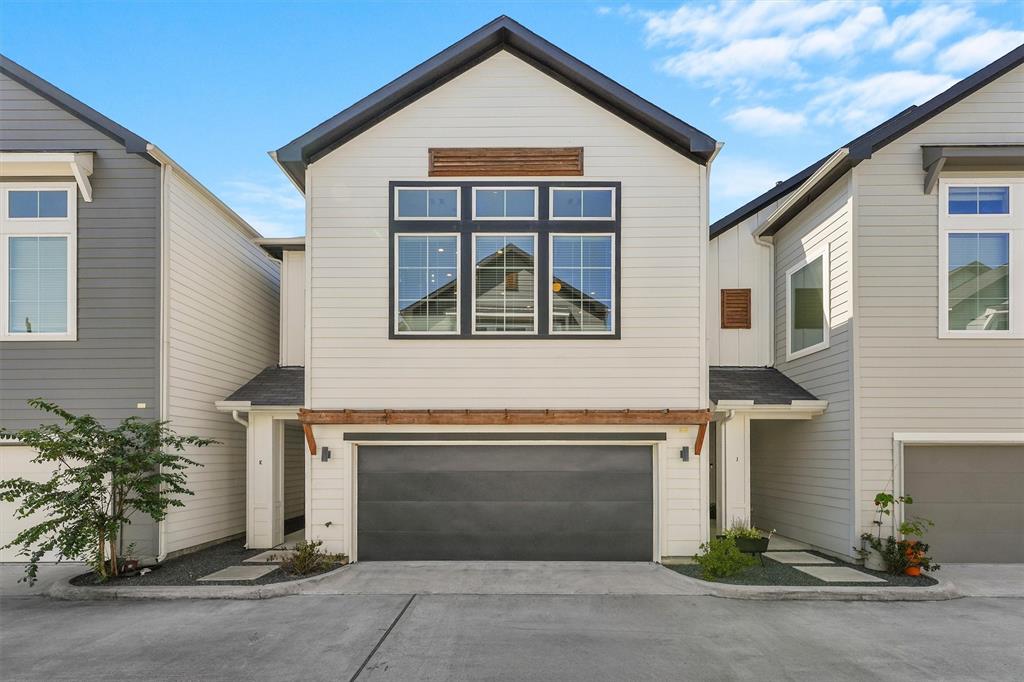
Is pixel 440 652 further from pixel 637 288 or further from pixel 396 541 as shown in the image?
pixel 637 288

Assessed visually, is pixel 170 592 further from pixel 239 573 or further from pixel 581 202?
pixel 581 202

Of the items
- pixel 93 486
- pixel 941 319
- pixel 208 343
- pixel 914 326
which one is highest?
pixel 941 319

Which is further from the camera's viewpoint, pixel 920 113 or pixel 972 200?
pixel 972 200

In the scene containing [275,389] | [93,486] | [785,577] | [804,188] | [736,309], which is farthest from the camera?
[736,309]

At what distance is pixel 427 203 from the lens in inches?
388

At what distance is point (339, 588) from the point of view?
8.30 m

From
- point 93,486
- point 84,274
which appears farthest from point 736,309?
point 84,274

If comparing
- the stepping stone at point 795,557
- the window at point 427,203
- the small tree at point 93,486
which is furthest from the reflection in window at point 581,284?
the small tree at point 93,486

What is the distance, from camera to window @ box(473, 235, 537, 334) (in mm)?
9742

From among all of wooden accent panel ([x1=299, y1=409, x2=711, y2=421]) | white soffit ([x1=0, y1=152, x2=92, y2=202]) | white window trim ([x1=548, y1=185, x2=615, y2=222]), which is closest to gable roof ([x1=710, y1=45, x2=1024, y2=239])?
white window trim ([x1=548, y1=185, x2=615, y2=222])

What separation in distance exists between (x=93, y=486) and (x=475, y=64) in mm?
8164

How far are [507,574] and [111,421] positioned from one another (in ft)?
20.9

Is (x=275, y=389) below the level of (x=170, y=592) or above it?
above

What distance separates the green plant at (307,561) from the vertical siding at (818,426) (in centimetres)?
771
